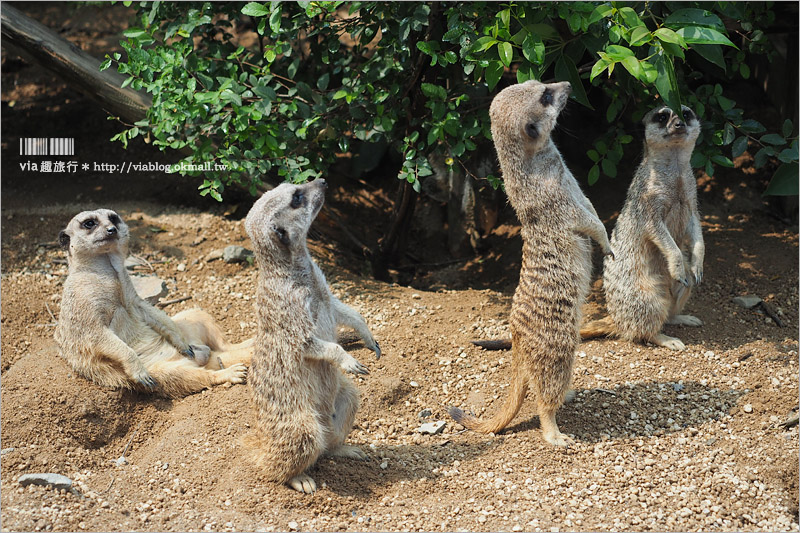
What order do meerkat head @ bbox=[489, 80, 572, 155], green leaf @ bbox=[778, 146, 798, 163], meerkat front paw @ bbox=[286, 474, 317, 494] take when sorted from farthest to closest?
1. green leaf @ bbox=[778, 146, 798, 163]
2. meerkat head @ bbox=[489, 80, 572, 155]
3. meerkat front paw @ bbox=[286, 474, 317, 494]

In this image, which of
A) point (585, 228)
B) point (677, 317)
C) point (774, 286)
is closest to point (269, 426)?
point (585, 228)

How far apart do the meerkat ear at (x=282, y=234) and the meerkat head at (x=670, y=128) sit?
8.33 ft

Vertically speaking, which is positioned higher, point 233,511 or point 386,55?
point 386,55

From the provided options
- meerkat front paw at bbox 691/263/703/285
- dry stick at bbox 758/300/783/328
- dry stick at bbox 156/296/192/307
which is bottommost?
dry stick at bbox 156/296/192/307

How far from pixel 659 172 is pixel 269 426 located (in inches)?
114

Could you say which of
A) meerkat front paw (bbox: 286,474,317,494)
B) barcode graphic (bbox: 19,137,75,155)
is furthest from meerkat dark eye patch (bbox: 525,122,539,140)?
barcode graphic (bbox: 19,137,75,155)

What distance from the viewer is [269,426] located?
11.0ft

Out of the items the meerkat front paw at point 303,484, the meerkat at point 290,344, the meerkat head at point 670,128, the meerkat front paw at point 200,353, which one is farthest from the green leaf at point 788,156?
the meerkat front paw at point 200,353

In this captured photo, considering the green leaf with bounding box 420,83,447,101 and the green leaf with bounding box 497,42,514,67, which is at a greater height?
the green leaf with bounding box 497,42,514,67

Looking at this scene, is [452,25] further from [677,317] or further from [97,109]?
[97,109]

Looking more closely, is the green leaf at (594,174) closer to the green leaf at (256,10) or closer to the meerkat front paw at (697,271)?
the meerkat front paw at (697,271)

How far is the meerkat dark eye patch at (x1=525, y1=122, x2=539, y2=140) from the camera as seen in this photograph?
361 cm

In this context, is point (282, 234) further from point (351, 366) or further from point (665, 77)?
point (665, 77)

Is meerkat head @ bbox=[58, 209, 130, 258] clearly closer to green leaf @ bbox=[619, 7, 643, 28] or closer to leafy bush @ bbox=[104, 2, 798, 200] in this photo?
leafy bush @ bbox=[104, 2, 798, 200]
